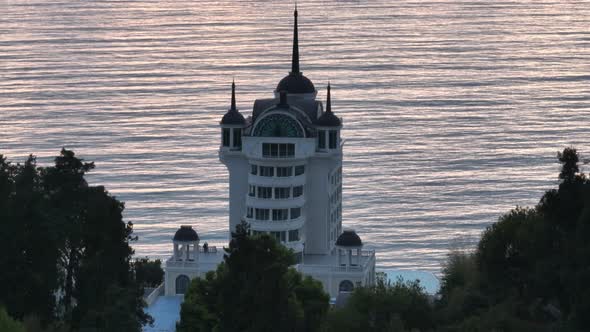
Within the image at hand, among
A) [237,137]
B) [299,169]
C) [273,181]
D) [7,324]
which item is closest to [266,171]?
[273,181]

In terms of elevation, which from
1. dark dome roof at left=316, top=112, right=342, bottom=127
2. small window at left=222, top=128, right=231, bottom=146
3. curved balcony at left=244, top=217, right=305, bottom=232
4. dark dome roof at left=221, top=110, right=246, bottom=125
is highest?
dark dome roof at left=221, top=110, right=246, bottom=125

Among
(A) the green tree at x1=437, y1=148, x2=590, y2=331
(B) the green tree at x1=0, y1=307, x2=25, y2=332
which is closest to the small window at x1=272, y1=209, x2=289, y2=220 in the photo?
(A) the green tree at x1=437, y1=148, x2=590, y2=331

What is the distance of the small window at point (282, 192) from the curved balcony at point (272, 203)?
5.4 inches

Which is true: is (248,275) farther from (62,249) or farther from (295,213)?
(295,213)

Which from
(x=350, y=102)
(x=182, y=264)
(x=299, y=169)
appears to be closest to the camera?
(x=182, y=264)

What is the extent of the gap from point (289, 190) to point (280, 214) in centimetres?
99

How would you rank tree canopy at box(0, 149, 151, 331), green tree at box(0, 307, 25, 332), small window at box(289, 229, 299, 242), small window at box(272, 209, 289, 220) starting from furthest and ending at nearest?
small window at box(289, 229, 299, 242) → small window at box(272, 209, 289, 220) → tree canopy at box(0, 149, 151, 331) → green tree at box(0, 307, 25, 332)

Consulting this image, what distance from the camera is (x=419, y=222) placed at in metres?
92.0

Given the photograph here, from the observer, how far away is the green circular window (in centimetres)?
7694

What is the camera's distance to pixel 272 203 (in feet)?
254

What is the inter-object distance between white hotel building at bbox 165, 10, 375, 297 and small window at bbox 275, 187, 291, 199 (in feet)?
0.13

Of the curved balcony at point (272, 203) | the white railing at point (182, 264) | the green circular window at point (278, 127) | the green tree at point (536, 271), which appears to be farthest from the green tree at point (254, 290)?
the green circular window at point (278, 127)

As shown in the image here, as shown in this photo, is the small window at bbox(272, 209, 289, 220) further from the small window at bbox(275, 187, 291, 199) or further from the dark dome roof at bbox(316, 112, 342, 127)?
the dark dome roof at bbox(316, 112, 342, 127)

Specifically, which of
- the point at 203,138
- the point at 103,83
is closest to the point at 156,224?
the point at 203,138
